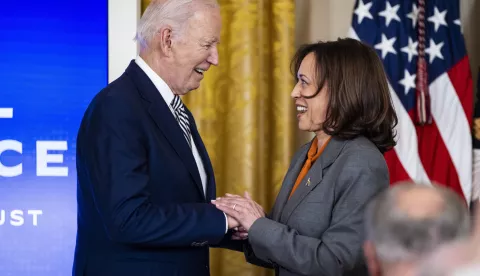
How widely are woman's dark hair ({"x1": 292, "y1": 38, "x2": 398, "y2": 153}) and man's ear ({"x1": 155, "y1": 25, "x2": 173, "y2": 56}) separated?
0.51m

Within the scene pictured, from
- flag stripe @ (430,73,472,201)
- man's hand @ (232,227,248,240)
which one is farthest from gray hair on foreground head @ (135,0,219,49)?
flag stripe @ (430,73,472,201)

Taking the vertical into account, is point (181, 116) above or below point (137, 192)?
above

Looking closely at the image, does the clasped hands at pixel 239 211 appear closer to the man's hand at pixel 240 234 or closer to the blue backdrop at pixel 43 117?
the man's hand at pixel 240 234

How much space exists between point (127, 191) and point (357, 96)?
31.5 inches

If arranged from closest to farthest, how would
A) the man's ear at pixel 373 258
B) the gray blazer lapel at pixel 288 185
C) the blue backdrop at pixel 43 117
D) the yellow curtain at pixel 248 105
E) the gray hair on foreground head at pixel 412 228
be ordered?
1. the gray hair on foreground head at pixel 412 228
2. the man's ear at pixel 373 258
3. the gray blazer lapel at pixel 288 185
4. the blue backdrop at pixel 43 117
5. the yellow curtain at pixel 248 105

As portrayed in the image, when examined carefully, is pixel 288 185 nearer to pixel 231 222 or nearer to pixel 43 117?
pixel 231 222

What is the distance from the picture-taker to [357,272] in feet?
7.43

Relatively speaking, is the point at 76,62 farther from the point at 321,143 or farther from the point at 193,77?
the point at 321,143

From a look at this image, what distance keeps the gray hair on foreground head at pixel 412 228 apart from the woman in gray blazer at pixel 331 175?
87 centimetres

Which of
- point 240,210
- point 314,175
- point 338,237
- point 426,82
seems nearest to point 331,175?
point 314,175

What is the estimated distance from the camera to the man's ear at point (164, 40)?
240cm

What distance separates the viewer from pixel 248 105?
13.9 feet

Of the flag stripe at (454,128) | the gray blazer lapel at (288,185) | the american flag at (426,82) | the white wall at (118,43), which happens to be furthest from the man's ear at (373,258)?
the flag stripe at (454,128)

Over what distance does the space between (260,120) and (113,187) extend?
7.35 feet
